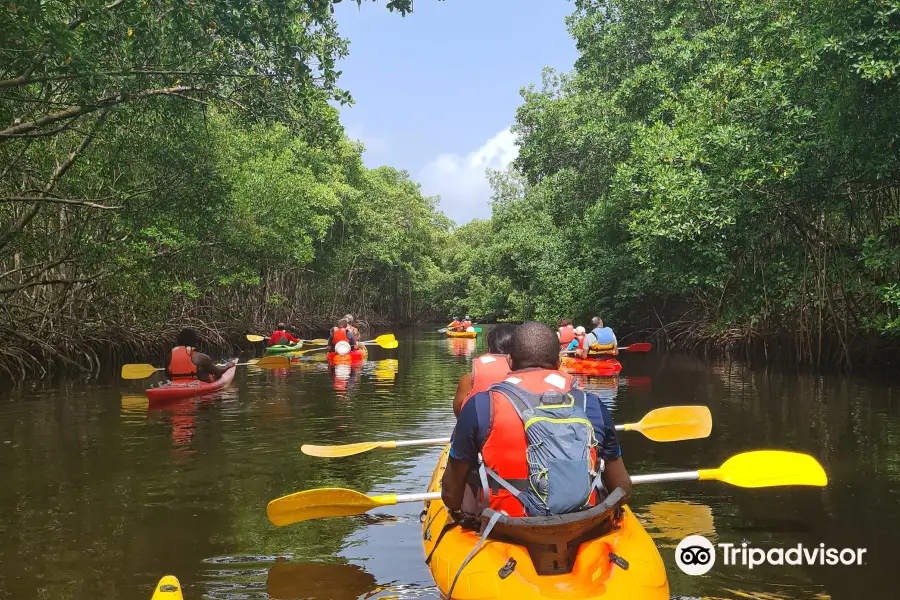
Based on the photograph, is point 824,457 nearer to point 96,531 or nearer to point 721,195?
point 96,531

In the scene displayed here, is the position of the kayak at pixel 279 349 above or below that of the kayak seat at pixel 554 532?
above

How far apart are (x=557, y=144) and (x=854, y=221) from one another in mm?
11205

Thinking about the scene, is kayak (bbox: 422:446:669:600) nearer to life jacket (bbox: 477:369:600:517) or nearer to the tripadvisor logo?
life jacket (bbox: 477:369:600:517)

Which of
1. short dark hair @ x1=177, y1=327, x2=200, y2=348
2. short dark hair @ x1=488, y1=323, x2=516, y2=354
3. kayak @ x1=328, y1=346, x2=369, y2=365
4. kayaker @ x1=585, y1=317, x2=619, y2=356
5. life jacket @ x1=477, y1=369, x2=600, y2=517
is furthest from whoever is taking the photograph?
kayak @ x1=328, y1=346, x2=369, y2=365

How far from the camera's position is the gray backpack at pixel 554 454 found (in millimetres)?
3117

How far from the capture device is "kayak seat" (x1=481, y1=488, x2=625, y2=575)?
10.2ft

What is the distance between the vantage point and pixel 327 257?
115ft

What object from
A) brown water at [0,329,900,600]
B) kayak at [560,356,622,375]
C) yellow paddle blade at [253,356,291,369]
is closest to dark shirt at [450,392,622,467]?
brown water at [0,329,900,600]

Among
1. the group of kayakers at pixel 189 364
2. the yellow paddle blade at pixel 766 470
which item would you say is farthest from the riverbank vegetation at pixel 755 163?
the group of kayakers at pixel 189 364

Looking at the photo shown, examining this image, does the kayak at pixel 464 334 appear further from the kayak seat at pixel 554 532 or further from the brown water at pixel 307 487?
the kayak seat at pixel 554 532

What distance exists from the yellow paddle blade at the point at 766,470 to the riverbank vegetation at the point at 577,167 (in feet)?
20.1

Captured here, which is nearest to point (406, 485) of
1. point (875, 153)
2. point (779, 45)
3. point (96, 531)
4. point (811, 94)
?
point (96, 531)

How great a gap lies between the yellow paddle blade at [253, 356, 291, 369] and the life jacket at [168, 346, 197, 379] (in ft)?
14.6

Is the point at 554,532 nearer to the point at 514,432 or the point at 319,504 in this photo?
the point at 514,432
